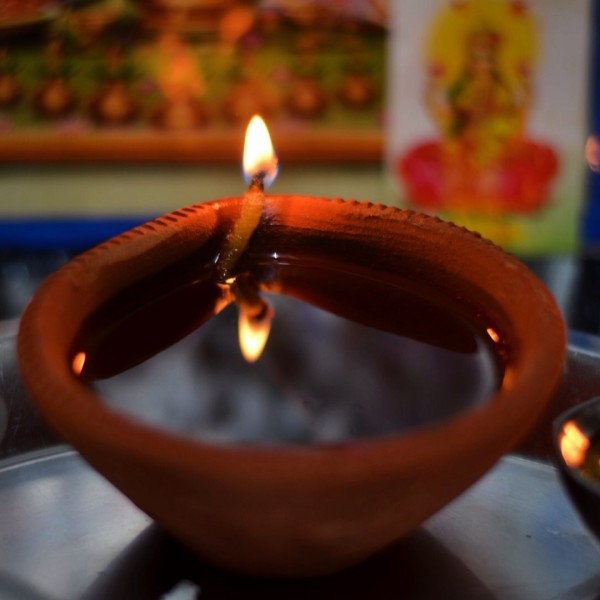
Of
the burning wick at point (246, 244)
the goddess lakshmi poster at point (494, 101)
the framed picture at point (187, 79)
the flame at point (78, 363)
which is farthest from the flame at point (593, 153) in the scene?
the flame at point (78, 363)

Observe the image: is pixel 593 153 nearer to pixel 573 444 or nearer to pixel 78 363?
pixel 573 444

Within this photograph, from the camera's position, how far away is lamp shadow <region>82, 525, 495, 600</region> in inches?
12.3

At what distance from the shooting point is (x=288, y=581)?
31 cm

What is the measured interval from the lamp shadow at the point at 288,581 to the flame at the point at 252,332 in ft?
0.24

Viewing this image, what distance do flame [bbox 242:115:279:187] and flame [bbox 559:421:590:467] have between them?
15cm

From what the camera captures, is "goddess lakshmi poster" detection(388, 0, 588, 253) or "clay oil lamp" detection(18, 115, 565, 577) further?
"goddess lakshmi poster" detection(388, 0, 588, 253)

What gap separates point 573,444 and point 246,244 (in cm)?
14

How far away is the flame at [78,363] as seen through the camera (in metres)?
0.30

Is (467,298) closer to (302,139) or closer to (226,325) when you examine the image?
(226,325)

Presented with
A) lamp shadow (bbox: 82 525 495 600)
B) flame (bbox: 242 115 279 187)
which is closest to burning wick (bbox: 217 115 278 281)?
flame (bbox: 242 115 279 187)

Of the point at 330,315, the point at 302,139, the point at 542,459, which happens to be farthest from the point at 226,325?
the point at 302,139

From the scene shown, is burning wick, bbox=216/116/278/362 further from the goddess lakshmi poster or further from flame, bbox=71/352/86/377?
the goddess lakshmi poster

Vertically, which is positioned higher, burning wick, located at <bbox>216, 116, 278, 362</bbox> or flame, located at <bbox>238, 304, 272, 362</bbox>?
burning wick, located at <bbox>216, 116, 278, 362</bbox>

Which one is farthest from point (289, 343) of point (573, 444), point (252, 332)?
point (573, 444)
